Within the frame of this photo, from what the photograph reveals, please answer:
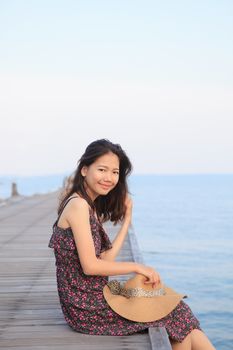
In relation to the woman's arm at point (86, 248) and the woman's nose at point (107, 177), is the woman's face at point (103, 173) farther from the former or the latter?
the woman's arm at point (86, 248)

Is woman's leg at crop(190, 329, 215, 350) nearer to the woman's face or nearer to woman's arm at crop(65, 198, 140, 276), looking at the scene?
woman's arm at crop(65, 198, 140, 276)

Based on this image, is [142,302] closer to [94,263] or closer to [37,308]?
[94,263]

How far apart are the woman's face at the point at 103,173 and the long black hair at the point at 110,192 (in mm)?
28

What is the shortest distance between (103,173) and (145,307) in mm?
869

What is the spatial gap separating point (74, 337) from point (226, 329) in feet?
26.0

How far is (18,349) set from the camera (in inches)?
142

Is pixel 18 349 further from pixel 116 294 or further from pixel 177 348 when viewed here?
pixel 177 348

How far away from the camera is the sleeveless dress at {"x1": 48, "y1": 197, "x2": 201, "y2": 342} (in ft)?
11.8

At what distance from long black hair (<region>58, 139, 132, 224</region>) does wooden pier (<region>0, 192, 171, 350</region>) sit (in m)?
0.81

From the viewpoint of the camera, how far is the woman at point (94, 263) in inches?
139

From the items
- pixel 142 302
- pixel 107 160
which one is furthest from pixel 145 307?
pixel 107 160

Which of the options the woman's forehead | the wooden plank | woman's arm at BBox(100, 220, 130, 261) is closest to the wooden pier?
the wooden plank

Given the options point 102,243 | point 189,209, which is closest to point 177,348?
point 102,243

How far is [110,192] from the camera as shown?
13.2 ft
